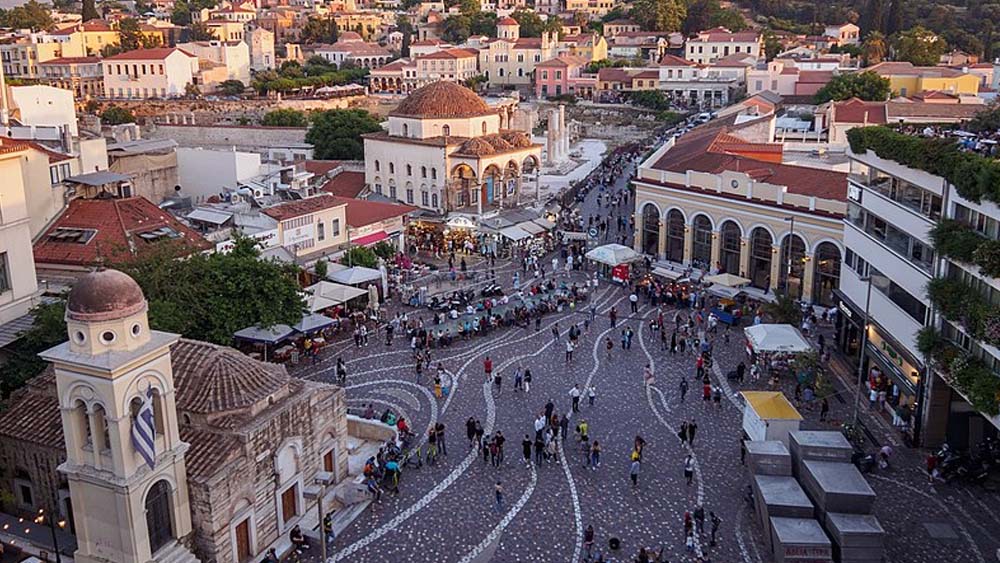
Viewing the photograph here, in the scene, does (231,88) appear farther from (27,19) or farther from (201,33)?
(27,19)

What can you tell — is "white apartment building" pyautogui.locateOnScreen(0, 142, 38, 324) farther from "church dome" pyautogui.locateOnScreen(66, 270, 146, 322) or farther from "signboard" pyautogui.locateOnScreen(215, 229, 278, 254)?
"church dome" pyautogui.locateOnScreen(66, 270, 146, 322)

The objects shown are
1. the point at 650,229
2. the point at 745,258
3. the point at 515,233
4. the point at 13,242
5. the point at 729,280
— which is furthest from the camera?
the point at 515,233

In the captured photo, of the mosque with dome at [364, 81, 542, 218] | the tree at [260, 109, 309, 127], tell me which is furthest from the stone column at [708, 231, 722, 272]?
the tree at [260, 109, 309, 127]

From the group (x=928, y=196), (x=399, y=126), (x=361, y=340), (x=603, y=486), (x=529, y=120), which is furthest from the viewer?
A: (x=529, y=120)

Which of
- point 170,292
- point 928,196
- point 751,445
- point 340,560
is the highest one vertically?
point 928,196

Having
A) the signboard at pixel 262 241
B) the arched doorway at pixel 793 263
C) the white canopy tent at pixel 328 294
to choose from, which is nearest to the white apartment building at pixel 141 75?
the signboard at pixel 262 241

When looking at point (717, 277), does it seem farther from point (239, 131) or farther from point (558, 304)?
point (239, 131)

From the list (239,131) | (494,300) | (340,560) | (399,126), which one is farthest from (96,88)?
(340,560)

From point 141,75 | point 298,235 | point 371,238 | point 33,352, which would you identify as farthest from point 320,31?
point 33,352
